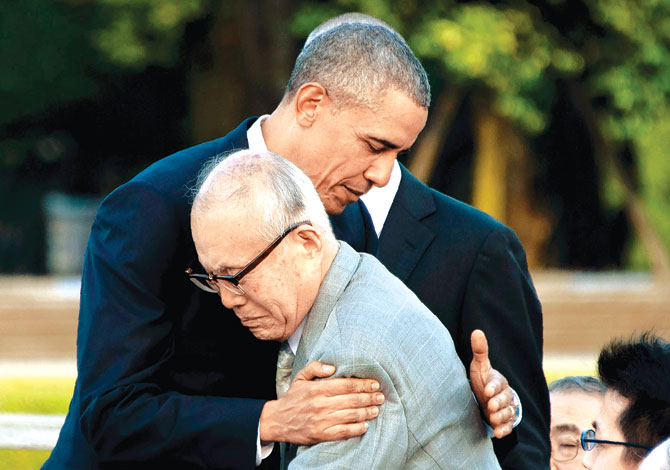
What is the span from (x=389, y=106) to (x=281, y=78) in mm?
11345

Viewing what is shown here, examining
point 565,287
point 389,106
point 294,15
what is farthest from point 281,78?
point 389,106

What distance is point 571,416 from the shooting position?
3797mm

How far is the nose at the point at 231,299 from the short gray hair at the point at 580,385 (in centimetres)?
176

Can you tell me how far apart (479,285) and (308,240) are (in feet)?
3.30

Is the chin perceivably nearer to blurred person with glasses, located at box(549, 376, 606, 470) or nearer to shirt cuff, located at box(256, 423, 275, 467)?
shirt cuff, located at box(256, 423, 275, 467)

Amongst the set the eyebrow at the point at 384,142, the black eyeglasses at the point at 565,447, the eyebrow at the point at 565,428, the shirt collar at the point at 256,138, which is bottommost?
the black eyeglasses at the point at 565,447

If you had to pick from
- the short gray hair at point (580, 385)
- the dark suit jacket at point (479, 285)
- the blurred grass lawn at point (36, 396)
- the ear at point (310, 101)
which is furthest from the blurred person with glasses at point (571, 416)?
the blurred grass lawn at point (36, 396)

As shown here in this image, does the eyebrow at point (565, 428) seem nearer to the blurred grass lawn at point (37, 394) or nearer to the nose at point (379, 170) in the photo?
the nose at point (379, 170)

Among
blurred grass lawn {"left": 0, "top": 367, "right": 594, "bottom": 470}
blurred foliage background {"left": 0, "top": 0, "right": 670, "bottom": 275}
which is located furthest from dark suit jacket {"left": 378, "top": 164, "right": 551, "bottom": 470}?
blurred foliage background {"left": 0, "top": 0, "right": 670, "bottom": 275}

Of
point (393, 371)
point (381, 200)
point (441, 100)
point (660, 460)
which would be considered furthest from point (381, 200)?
point (441, 100)

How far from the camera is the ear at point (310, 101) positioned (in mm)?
2963

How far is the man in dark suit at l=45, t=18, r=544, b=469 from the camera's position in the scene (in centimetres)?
252

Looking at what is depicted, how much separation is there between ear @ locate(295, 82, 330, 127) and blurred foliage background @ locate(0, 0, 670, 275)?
904cm

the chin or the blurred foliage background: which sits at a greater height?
the chin
